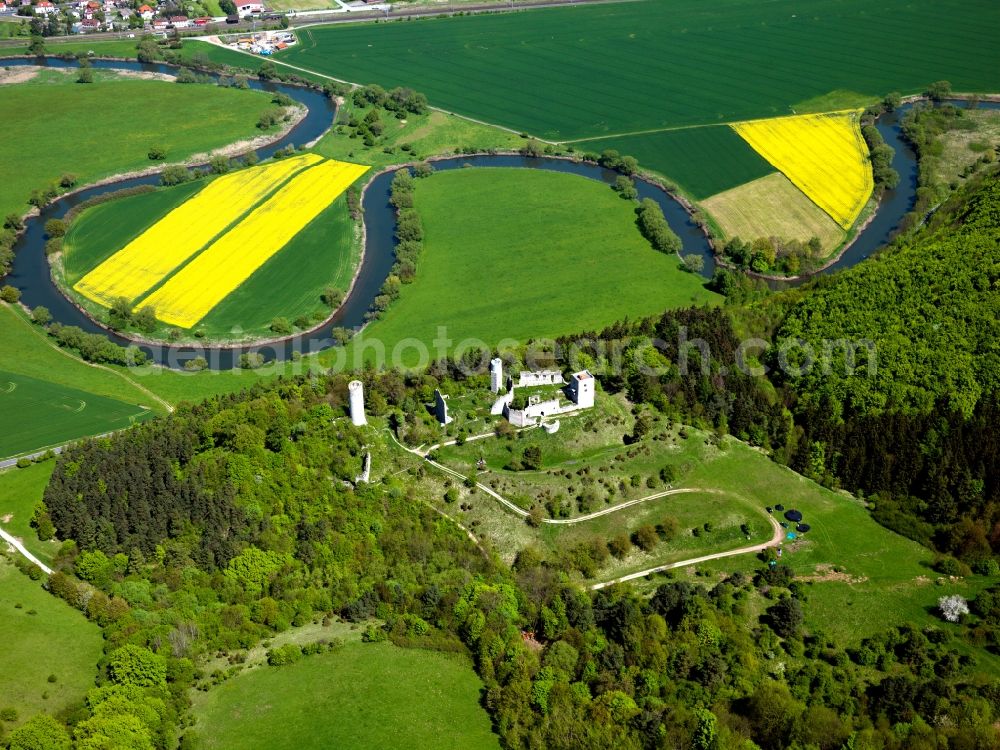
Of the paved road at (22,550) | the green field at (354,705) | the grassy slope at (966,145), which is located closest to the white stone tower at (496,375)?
the green field at (354,705)

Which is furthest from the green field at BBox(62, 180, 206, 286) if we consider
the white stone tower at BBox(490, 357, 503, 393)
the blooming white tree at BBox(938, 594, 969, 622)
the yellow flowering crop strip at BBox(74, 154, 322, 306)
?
the blooming white tree at BBox(938, 594, 969, 622)

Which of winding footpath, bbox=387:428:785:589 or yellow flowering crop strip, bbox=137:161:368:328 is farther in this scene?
yellow flowering crop strip, bbox=137:161:368:328

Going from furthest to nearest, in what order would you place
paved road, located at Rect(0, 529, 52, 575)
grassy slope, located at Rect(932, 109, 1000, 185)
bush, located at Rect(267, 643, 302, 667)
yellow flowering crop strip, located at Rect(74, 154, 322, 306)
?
grassy slope, located at Rect(932, 109, 1000, 185) < yellow flowering crop strip, located at Rect(74, 154, 322, 306) < paved road, located at Rect(0, 529, 52, 575) < bush, located at Rect(267, 643, 302, 667)

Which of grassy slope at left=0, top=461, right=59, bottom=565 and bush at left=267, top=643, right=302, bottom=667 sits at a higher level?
grassy slope at left=0, top=461, right=59, bottom=565

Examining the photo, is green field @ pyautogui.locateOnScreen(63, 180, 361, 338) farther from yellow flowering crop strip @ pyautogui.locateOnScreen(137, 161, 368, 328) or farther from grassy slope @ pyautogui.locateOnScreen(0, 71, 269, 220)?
grassy slope @ pyautogui.locateOnScreen(0, 71, 269, 220)

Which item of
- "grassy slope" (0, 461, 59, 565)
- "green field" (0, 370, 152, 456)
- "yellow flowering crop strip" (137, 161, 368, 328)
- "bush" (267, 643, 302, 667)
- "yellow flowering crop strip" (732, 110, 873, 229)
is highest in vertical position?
"yellow flowering crop strip" (732, 110, 873, 229)

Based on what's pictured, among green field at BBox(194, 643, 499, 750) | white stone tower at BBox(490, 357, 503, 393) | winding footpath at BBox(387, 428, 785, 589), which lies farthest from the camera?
white stone tower at BBox(490, 357, 503, 393)

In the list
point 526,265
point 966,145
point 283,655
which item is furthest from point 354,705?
point 966,145
